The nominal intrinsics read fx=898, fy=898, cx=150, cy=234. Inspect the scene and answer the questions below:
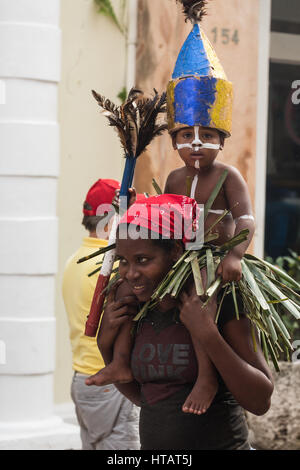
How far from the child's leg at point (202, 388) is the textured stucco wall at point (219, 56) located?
3.76 m

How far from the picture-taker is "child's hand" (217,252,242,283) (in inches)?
95.3

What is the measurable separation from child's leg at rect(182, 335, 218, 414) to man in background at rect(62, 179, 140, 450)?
1.92 m

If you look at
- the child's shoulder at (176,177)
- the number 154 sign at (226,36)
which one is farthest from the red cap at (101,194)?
the number 154 sign at (226,36)

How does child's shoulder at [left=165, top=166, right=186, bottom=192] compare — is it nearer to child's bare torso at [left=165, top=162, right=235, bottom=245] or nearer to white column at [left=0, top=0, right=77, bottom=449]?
child's bare torso at [left=165, top=162, right=235, bottom=245]

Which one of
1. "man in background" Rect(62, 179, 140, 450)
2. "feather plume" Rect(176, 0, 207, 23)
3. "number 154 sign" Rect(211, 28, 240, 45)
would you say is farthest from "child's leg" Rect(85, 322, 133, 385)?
"number 154 sign" Rect(211, 28, 240, 45)

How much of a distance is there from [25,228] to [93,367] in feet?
5.38

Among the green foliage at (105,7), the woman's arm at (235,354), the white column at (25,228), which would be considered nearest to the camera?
the woman's arm at (235,354)

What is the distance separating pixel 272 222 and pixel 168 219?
5246 millimetres

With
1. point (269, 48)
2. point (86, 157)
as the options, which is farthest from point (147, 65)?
point (269, 48)

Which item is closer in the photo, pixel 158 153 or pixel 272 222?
pixel 158 153

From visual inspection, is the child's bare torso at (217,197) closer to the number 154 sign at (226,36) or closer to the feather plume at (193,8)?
the feather plume at (193,8)

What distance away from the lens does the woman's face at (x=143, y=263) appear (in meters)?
2.45
